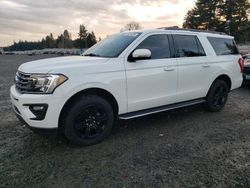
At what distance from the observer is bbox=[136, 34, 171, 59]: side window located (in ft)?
15.0

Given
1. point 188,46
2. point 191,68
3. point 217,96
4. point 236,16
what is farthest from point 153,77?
point 236,16

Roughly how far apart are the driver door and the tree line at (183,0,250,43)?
54288 mm

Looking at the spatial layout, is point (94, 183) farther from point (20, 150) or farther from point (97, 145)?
point (20, 150)

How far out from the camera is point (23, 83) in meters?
3.68

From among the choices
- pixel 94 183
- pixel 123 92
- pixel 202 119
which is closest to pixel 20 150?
pixel 94 183

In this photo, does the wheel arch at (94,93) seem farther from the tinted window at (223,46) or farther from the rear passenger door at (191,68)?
the tinted window at (223,46)

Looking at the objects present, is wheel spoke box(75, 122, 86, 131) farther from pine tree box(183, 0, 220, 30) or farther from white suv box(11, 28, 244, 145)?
pine tree box(183, 0, 220, 30)

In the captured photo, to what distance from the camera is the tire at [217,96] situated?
5766mm

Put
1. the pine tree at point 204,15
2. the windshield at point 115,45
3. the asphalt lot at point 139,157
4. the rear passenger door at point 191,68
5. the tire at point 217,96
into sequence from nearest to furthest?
the asphalt lot at point 139,157 < the windshield at point 115,45 < the rear passenger door at point 191,68 < the tire at point 217,96 < the pine tree at point 204,15

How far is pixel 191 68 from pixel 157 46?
955 mm

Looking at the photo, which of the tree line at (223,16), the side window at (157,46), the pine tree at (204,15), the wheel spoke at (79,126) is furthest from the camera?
Answer: the pine tree at (204,15)

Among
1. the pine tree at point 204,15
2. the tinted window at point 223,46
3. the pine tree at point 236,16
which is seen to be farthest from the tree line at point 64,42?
the tinted window at point 223,46

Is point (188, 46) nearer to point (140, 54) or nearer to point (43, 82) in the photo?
point (140, 54)

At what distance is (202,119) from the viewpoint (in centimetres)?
546
